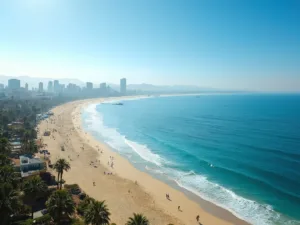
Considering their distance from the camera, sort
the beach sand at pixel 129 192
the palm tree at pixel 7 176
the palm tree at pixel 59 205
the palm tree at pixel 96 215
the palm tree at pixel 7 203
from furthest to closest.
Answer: the beach sand at pixel 129 192
the palm tree at pixel 7 176
the palm tree at pixel 59 205
the palm tree at pixel 7 203
the palm tree at pixel 96 215

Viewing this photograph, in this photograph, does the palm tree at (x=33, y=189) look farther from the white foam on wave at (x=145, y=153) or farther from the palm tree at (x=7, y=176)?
the white foam on wave at (x=145, y=153)

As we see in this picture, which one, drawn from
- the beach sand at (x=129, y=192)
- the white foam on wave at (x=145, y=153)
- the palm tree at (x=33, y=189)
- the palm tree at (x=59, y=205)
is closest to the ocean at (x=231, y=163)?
the white foam on wave at (x=145, y=153)

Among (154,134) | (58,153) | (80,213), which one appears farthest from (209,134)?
(80,213)

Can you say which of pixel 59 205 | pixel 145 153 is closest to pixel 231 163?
pixel 145 153

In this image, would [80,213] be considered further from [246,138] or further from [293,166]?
[246,138]

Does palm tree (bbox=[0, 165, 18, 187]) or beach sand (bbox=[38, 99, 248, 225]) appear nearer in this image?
palm tree (bbox=[0, 165, 18, 187])

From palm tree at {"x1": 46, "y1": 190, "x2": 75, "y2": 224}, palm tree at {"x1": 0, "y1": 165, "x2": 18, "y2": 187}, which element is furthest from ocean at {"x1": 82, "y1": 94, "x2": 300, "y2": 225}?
palm tree at {"x1": 0, "y1": 165, "x2": 18, "y2": 187}

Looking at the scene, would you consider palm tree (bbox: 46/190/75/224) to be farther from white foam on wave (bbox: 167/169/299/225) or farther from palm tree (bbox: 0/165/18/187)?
white foam on wave (bbox: 167/169/299/225)
